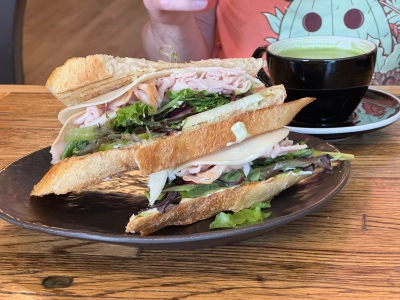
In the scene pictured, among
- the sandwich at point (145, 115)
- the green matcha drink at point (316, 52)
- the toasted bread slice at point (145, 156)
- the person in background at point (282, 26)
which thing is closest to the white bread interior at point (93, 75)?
the sandwich at point (145, 115)

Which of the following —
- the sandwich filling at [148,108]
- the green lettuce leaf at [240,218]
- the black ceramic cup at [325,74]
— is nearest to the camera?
the green lettuce leaf at [240,218]

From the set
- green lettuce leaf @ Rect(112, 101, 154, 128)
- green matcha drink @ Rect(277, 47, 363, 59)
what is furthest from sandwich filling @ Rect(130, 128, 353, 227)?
green matcha drink @ Rect(277, 47, 363, 59)

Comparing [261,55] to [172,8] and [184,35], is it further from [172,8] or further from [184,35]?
[184,35]

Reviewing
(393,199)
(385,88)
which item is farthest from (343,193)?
(385,88)

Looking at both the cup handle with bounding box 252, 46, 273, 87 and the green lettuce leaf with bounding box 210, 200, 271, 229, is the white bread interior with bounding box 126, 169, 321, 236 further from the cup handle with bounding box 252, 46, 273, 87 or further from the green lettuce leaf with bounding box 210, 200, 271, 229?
the cup handle with bounding box 252, 46, 273, 87

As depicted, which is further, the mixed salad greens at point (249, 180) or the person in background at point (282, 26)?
the person in background at point (282, 26)

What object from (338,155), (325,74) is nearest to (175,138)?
(338,155)

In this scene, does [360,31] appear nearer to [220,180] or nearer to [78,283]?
[220,180]

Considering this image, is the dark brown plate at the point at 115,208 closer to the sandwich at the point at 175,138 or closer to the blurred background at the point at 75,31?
the sandwich at the point at 175,138
